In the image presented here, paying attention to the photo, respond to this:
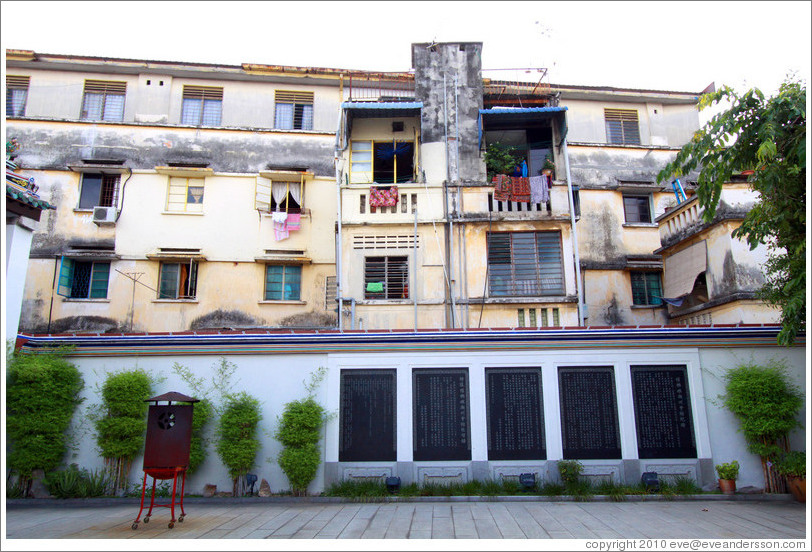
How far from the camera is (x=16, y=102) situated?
773 inches

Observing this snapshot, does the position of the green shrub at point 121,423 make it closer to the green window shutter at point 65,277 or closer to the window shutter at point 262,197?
the green window shutter at point 65,277

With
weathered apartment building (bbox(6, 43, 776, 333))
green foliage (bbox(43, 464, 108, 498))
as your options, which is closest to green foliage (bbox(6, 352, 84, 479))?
green foliage (bbox(43, 464, 108, 498))

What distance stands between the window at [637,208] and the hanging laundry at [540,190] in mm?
6344

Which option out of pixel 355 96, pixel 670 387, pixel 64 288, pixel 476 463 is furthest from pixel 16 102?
pixel 670 387

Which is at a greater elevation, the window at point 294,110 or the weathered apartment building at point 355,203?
the window at point 294,110

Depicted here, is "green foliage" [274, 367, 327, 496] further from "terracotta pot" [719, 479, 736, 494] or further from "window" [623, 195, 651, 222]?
"window" [623, 195, 651, 222]

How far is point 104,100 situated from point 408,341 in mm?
16311

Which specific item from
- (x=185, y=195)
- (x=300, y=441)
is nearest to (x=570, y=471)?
(x=300, y=441)

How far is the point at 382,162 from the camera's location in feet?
56.0

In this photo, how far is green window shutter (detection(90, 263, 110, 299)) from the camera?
18297mm

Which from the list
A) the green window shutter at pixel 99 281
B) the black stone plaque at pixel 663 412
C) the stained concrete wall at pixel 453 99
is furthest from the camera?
the green window shutter at pixel 99 281

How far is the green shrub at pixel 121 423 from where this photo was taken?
995 cm

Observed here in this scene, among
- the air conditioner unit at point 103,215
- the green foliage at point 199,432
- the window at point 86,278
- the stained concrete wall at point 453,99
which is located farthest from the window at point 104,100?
the green foliage at point 199,432

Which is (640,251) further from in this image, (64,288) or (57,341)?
(64,288)
